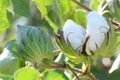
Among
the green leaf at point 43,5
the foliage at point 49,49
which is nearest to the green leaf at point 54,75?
the foliage at point 49,49

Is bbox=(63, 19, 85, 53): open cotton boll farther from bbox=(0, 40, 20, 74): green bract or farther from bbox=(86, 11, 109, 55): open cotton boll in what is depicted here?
bbox=(0, 40, 20, 74): green bract

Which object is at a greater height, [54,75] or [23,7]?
[23,7]

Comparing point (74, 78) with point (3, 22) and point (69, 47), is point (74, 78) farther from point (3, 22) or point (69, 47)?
point (3, 22)

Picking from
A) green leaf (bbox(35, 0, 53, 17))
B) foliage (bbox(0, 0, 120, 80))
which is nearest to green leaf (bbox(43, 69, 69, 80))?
foliage (bbox(0, 0, 120, 80))

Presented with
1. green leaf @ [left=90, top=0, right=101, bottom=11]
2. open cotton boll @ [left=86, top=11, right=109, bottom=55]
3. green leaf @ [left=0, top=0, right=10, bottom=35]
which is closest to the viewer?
open cotton boll @ [left=86, top=11, right=109, bottom=55]

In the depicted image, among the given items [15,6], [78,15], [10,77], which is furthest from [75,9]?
[10,77]

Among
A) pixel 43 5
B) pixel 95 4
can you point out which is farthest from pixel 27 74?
pixel 95 4

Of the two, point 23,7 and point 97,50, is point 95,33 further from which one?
point 23,7
